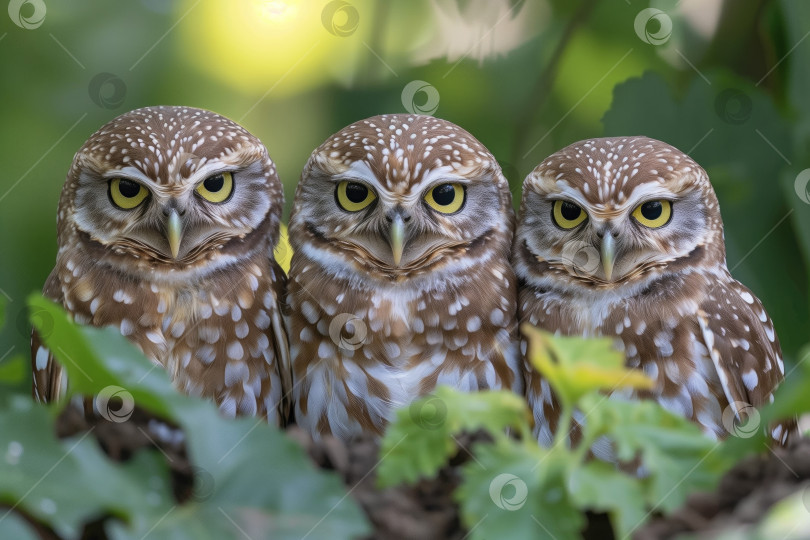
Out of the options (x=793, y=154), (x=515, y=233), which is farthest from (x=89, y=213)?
(x=793, y=154)

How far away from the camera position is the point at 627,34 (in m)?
2.05

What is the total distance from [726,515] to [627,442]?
0.14 m

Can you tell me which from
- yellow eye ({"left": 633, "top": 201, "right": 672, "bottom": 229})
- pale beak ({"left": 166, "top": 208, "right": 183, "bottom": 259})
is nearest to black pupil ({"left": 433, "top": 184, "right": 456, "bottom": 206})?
yellow eye ({"left": 633, "top": 201, "right": 672, "bottom": 229})

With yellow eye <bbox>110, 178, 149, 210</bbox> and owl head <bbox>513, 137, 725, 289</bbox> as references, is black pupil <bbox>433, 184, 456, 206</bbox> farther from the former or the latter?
yellow eye <bbox>110, 178, 149, 210</bbox>

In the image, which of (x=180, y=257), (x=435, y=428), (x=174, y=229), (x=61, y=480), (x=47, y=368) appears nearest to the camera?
(x=61, y=480)

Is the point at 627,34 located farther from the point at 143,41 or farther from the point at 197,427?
the point at 197,427

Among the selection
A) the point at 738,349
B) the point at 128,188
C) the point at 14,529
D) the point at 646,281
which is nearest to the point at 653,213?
the point at 646,281

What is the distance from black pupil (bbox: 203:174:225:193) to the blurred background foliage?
50cm

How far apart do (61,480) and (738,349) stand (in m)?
1.32

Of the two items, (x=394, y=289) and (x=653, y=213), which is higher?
(x=653, y=213)

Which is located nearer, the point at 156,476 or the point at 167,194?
the point at 156,476

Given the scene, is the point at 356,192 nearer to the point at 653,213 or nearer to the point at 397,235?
the point at 397,235

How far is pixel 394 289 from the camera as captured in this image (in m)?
1.59

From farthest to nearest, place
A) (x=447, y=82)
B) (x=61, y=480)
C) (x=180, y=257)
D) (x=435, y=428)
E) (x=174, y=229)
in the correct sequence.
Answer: (x=447, y=82)
(x=180, y=257)
(x=174, y=229)
(x=435, y=428)
(x=61, y=480)
